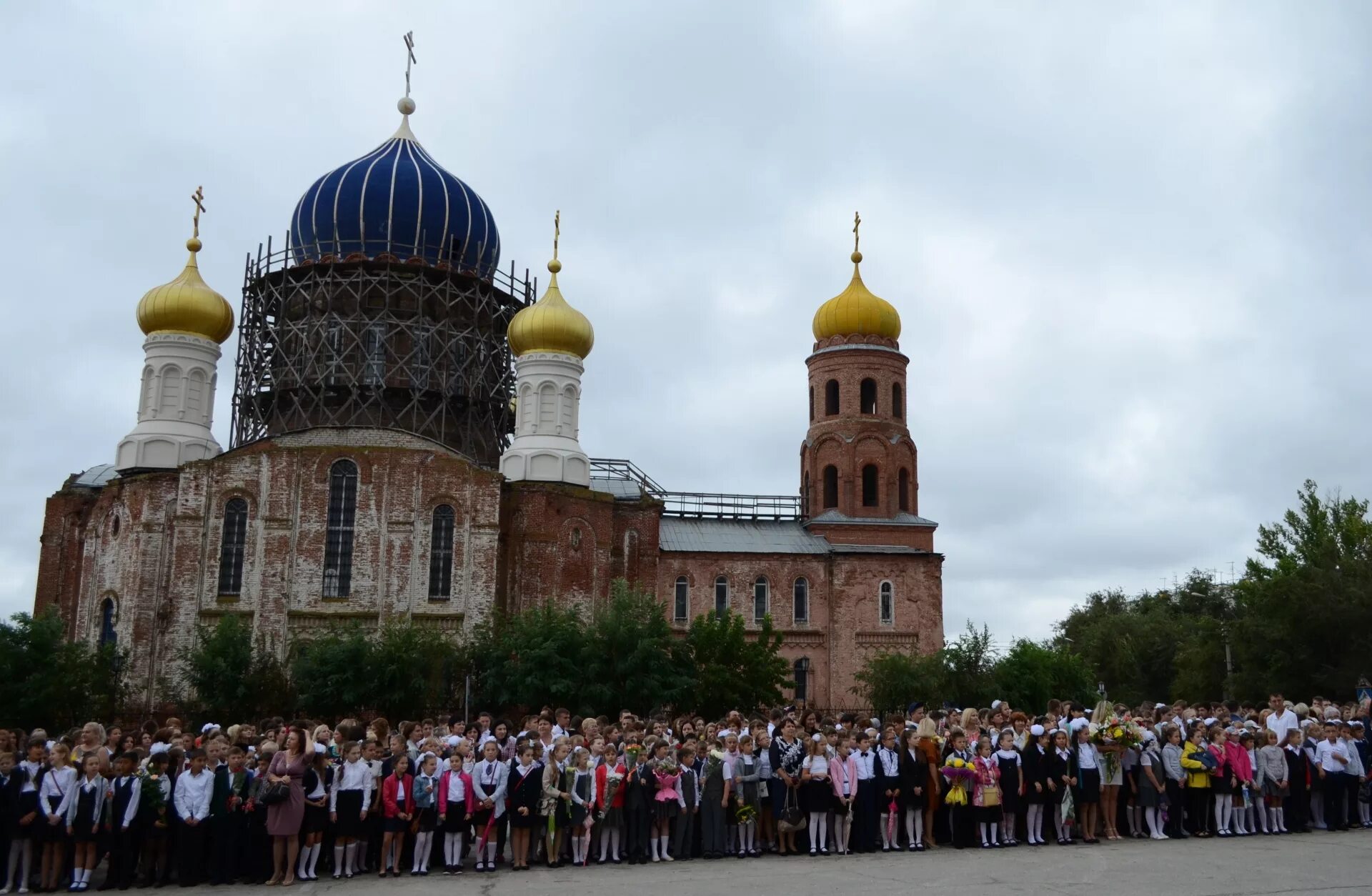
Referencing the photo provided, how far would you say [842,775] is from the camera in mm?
15797

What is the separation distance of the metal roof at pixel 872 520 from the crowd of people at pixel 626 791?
27196 millimetres

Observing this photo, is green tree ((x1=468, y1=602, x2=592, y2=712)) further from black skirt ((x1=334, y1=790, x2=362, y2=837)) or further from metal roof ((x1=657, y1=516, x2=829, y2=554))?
black skirt ((x1=334, y1=790, x2=362, y2=837))

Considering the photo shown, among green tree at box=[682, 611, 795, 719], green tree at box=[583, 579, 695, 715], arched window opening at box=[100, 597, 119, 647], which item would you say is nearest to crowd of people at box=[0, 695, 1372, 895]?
green tree at box=[583, 579, 695, 715]

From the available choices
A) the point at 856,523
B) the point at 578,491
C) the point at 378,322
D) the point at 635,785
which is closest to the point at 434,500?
the point at 578,491

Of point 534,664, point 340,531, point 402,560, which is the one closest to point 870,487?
point 402,560

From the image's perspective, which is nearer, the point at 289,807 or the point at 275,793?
the point at 275,793

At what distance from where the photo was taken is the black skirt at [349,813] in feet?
46.3

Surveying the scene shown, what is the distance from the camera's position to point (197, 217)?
40906 millimetres

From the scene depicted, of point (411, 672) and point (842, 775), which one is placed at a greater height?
point (411, 672)

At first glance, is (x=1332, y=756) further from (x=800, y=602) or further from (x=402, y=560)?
(x=800, y=602)

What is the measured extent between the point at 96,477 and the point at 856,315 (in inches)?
1116

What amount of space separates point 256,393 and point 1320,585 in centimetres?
3415

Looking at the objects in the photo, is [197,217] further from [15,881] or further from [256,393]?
[15,881]

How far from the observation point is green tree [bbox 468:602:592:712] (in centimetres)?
3077
